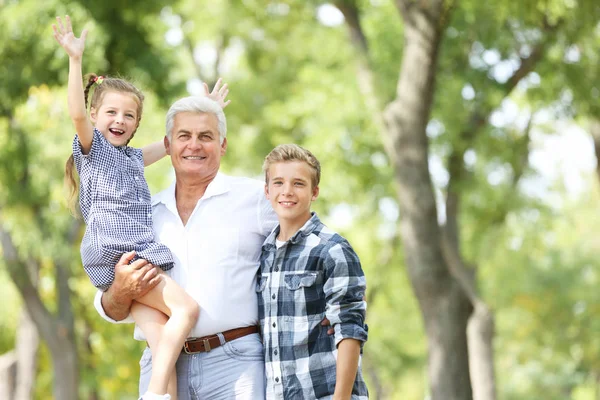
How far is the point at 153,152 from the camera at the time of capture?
4.44 meters

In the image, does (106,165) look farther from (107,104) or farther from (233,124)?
(233,124)

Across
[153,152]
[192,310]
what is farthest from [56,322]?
[192,310]

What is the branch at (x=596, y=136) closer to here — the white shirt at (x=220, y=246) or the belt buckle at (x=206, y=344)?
the white shirt at (x=220, y=246)

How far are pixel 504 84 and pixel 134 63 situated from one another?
4.73m

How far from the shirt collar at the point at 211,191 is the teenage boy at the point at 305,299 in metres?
0.26

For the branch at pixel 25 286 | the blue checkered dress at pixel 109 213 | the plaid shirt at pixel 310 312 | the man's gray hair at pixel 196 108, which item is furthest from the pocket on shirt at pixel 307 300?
the branch at pixel 25 286

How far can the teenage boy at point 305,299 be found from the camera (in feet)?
11.9

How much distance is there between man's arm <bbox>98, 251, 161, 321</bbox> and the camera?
3.84 meters

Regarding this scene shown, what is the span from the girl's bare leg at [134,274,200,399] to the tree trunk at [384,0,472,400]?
545 cm

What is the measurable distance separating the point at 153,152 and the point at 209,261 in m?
0.81

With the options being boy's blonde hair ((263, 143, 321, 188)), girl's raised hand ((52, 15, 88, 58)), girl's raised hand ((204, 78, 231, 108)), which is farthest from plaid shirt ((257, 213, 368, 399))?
girl's raised hand ((52, 15, 88, 58))

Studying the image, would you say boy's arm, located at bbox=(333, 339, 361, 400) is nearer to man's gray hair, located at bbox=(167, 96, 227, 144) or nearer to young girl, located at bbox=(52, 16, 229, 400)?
young girl, located at bbox=(52, 16, 229, 400)

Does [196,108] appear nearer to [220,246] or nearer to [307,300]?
[220,246]

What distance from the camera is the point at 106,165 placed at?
4051 millimetres
